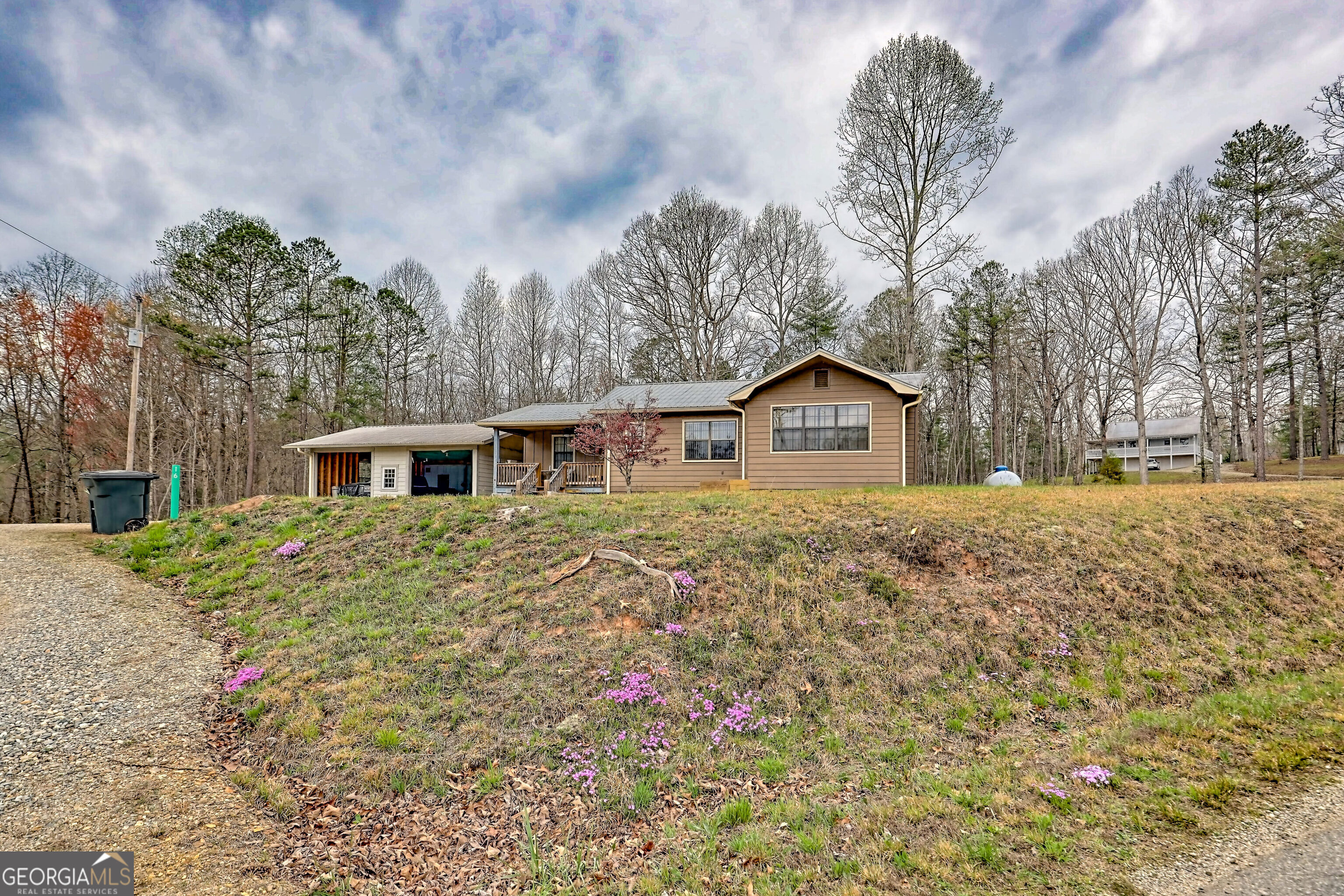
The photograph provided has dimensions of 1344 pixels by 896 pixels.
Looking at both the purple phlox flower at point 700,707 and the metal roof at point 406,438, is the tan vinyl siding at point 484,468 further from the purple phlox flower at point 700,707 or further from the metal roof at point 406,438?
the purple phlox flower at point 700,707

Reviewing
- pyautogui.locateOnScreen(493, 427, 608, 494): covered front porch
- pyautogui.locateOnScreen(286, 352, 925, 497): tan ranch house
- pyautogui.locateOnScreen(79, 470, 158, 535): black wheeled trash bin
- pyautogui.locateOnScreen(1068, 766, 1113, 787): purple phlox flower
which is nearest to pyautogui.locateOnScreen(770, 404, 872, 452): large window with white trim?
pyautogui.locateOnScreen(286, 352, 925, 497): tan ranch house

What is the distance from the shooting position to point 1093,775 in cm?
383

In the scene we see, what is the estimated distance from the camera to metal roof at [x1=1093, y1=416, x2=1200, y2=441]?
134ft

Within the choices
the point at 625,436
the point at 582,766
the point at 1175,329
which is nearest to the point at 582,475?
the point at 625,436

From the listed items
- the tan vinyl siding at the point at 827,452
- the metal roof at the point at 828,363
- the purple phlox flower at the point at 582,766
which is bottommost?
the purple phlox flower at the point at 582,766

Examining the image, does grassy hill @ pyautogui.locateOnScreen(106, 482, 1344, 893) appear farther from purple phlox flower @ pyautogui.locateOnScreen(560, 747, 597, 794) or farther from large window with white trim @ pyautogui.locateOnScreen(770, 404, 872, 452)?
large window with white trim @ pyautogui.locateOnScreen(770, 404, 872, 452)

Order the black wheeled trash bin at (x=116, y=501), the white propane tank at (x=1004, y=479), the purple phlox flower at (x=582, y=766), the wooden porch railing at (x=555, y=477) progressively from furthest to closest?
the wooden porch railing at (x=555, y=477)
the white propane tank at (x=1004, y=479)
the black wheeled trash bin at (x=116, y=501)
the purple phlox flower at (x=582, y=766)

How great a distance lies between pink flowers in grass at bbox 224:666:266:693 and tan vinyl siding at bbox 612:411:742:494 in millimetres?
11178

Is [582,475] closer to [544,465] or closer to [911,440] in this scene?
[544,465]

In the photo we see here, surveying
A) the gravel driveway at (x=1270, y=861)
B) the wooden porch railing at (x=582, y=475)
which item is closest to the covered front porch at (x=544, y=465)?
the wooden porch railing at (x=582, y=475)

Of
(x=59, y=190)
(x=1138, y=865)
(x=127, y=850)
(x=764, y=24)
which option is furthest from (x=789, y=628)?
(x=59, y=190)

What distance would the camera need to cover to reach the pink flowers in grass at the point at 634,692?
201 inches

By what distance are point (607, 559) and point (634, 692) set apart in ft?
8.69

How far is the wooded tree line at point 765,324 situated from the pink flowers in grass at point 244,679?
19093 mm
